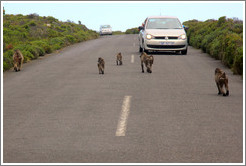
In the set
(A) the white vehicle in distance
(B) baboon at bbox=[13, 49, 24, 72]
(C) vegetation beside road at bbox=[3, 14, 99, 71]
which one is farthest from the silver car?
(A) the white vehicle in distance

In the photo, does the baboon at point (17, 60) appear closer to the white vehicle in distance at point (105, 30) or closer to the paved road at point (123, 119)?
the paved road at point (123, 119)

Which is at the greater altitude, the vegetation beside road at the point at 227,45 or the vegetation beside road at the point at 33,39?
the vegetation beside road at the point at 227,45

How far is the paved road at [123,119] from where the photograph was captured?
6727 millimetres

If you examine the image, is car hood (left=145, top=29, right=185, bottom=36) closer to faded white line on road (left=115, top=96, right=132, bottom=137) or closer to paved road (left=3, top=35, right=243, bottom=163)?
paved road (left=3, top=35, right=243, bottom=163)

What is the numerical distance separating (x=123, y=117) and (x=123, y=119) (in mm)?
197

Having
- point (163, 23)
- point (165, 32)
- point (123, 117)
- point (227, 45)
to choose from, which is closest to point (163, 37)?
point (165, 32)

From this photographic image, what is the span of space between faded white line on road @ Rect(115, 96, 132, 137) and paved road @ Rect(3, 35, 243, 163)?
11 millimetres

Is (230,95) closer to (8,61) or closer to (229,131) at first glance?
(229,131)

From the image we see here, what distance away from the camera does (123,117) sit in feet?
30.6

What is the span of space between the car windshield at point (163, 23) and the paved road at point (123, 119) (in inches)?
343

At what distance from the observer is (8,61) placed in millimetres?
22094

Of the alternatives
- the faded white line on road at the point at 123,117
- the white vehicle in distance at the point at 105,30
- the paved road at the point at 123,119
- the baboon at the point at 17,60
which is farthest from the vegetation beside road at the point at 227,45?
the white vehicle in distance at the point at 105,30

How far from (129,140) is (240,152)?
1830 millimetres

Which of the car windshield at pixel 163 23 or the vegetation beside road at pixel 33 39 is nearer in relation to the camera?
the car windshield at pixel 163 23
